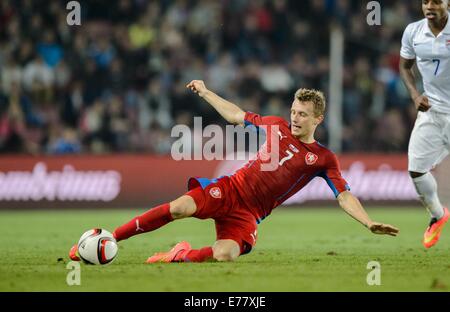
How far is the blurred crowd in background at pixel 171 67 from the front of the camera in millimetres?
17391

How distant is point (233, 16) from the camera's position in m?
18.9

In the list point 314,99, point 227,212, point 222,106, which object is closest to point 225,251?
point 227,212

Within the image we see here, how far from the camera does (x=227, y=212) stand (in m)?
8.30

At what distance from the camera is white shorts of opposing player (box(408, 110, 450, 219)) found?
928 cm

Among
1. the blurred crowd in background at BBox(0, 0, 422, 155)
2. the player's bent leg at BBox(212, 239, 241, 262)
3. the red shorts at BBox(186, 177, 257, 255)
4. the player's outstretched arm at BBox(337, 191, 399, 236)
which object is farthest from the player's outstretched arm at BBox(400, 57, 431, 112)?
the blurred crowd in background at BBox(0, 0, 422, 155)

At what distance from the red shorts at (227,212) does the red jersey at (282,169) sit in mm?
101

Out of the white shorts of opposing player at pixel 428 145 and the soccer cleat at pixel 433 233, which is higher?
the white shorts of opposing player at pixel 428 145

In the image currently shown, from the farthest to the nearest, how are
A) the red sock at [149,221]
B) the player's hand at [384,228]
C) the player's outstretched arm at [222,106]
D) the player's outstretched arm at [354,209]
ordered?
the player's outstretched arm at [222,106] < the red sock at [149,221] < the player's outstretched arm at [354,209] < the player's hand at [384,228]

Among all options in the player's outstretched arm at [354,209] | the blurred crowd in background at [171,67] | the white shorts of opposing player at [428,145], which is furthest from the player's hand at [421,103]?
the blurred crowd in background at [171,67]

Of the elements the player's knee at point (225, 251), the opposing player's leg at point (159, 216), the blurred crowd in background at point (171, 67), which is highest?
the blurred crowd in background at point (171, 67)

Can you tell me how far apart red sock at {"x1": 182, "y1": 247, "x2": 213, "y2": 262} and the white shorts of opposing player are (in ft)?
8.12

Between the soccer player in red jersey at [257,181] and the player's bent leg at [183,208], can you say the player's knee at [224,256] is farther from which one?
the player's bent leg at [183,208]

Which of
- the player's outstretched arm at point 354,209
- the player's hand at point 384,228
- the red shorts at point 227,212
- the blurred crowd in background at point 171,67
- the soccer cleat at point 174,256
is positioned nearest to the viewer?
the player's hand at point 384,228
